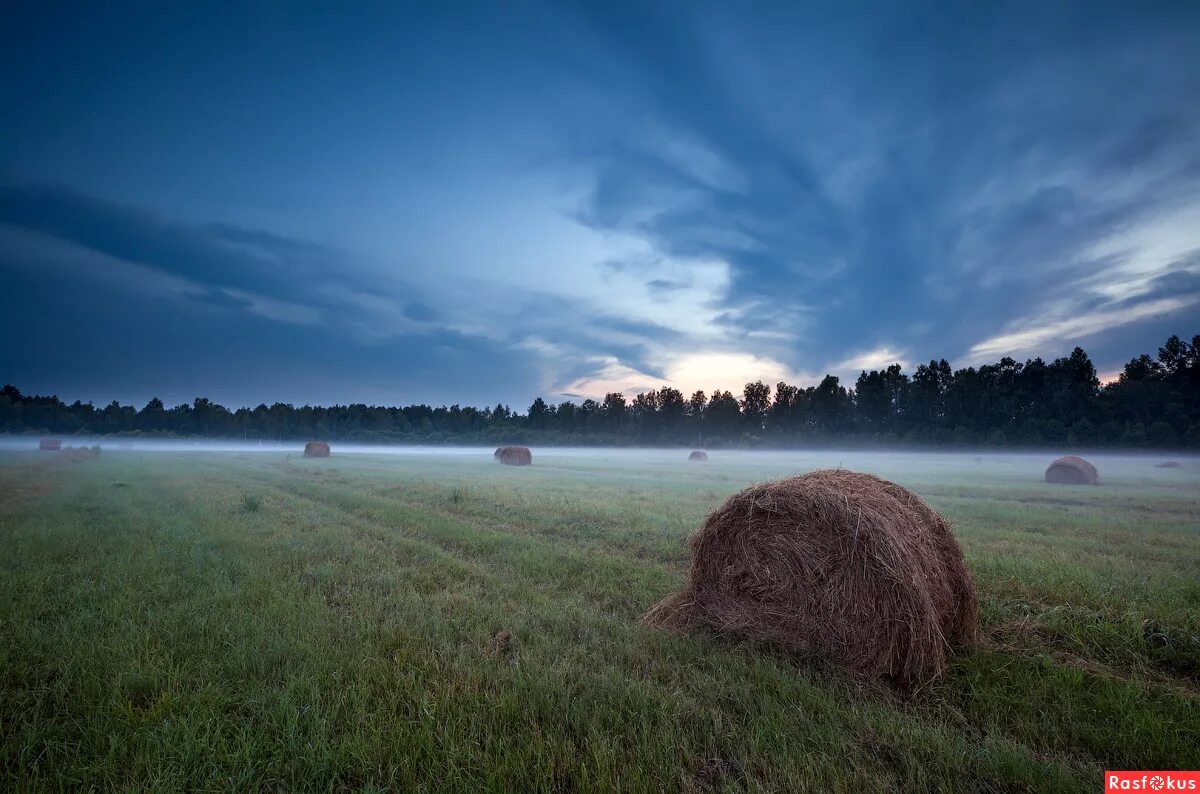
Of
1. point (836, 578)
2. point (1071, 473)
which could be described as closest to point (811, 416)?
point (1071, 473)

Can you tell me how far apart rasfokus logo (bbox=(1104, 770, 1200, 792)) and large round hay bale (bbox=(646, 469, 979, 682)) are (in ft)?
5.07

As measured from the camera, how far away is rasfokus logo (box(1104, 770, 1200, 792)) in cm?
350

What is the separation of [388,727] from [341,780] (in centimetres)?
52

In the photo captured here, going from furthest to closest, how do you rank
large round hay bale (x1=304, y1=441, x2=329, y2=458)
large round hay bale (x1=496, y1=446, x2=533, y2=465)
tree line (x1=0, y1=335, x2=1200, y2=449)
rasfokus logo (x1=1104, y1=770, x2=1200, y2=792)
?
tree line (x1=0, y1=335, x2=1200, y2=449) < large round hay bale (x1=304, y1=441, x2=329, y2=458) < large round hay bale (x1=496, y1=446, x2=533, y2=465) < rasfokus logo (x1=1104, y1=770, x2=1200, y2=792)

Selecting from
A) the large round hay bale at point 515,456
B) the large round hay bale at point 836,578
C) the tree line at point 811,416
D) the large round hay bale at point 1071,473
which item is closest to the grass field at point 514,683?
the large round hay bale at point 836,578

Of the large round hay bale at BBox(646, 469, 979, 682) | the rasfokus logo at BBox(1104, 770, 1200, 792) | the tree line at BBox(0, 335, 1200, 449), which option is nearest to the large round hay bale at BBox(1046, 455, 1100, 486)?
the large round hay bale at BBox(646, 469, 979, 682)

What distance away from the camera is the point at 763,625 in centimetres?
623

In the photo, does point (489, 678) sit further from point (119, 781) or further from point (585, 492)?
point (585, 492)

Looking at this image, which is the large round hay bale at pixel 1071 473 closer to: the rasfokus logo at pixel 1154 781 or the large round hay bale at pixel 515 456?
the rasfokus logo at pixel 1154 781

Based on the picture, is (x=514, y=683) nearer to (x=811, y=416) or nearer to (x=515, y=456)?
(x=515, y=456)

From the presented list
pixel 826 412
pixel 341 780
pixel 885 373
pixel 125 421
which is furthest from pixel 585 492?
pixel 125 421

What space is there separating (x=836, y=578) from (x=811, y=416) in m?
119

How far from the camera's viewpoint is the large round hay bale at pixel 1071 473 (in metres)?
31.2

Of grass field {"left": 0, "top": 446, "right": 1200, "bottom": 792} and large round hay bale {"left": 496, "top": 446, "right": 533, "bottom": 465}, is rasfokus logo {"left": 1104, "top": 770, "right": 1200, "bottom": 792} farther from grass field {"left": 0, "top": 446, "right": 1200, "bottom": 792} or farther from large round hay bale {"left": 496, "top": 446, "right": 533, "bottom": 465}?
large round hay bale {"left": 496, "top": 446, "right": 533, "bottom": 465}
